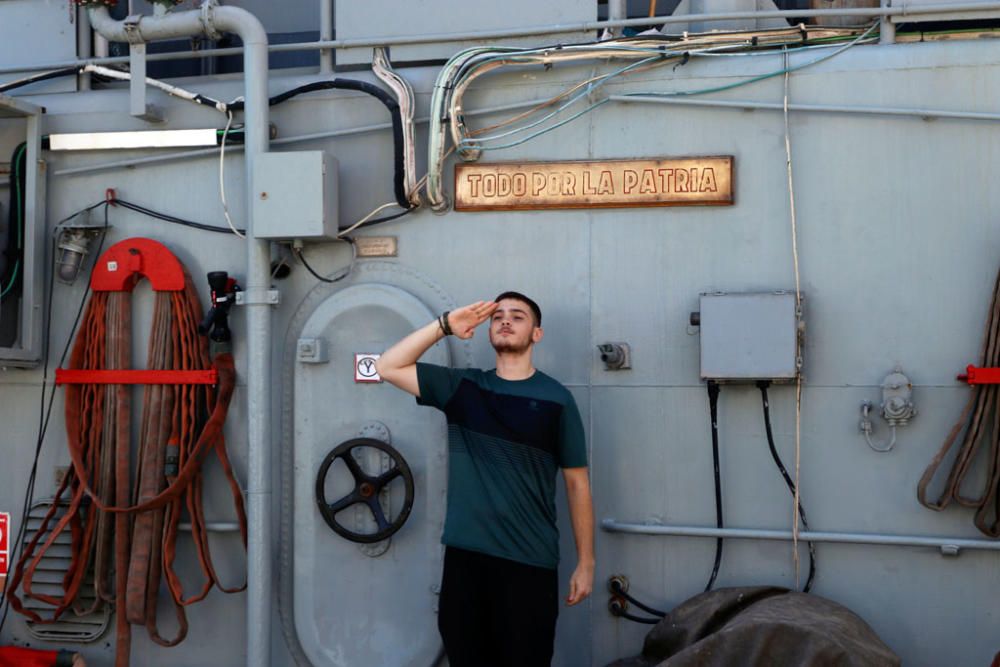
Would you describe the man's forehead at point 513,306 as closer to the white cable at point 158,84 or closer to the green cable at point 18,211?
the white cable at point 158,84

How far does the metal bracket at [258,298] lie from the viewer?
5.62 metres

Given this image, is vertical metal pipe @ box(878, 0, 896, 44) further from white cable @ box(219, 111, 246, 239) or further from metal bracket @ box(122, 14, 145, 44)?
metal bracket @ box(122, 14, 145, 44)

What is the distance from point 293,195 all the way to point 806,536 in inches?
108

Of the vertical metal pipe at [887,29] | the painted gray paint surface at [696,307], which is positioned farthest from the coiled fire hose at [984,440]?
the vertical metal pipe at [887,29]

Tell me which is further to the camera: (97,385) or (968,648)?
(97,385)

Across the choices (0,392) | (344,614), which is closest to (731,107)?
(344,614)

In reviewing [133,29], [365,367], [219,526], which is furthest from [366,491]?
[133,29]

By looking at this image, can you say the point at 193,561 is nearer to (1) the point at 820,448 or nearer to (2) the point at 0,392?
(2) the point at 0,392

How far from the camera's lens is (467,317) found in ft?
16.1

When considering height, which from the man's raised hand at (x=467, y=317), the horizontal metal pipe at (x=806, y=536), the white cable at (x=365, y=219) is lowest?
the horizontal metal pipe at (x=806, y=536)

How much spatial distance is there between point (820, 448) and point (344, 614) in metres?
2.31

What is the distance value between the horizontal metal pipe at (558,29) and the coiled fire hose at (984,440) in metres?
1.21

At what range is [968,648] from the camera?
496 cm

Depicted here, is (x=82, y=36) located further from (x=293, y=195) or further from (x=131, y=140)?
(x=293, y=195)
